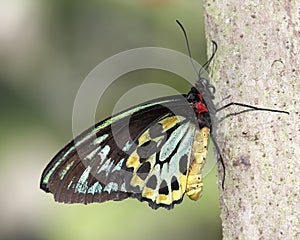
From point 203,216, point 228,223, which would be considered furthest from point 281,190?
point 203,216

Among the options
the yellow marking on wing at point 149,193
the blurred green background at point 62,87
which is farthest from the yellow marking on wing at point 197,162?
the blurred green background at point 62,87

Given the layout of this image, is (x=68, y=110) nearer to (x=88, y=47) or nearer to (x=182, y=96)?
(x=88, y=47)

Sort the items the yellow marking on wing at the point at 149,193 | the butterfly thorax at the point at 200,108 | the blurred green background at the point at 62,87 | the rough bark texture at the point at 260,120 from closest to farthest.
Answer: the rough bark texture at the point at 260,120 → the butterfly thorax at the point at 200,108 → the yellow marking on wing at the point at 149,193 → the blurred green background at the point at 62,87

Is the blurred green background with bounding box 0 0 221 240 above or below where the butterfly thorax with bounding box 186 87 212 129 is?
above

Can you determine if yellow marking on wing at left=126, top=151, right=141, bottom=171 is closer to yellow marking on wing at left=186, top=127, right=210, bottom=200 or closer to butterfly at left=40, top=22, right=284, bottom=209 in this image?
butterfly at left=40, top=22, right=284, bottom=209

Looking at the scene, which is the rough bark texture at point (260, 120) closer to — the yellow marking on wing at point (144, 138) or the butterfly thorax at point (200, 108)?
the butterfly thorax at point (200, 108)

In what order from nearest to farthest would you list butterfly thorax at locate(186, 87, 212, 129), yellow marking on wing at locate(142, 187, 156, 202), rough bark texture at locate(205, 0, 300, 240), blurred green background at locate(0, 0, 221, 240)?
1. rough bark texture at locate(205, 0, 300, 240)
2. butterfly thorax at locate(186, 87, 212, 129)
3. yellow marking on wing at locate(142, 187, 156, 202)
4. blurred green background at locate(0, 0, 221, 240)

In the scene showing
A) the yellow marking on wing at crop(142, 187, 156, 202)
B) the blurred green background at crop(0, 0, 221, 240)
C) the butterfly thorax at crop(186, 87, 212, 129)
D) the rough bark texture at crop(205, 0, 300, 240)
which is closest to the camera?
the rough bark texture at crop(205, 0, 300, 240)

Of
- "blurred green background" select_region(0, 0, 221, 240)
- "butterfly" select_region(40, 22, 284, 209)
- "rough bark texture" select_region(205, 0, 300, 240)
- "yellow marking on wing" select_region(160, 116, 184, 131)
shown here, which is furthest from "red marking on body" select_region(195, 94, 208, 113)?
"blurred green background" select_region(0, 0, 221, 240)
